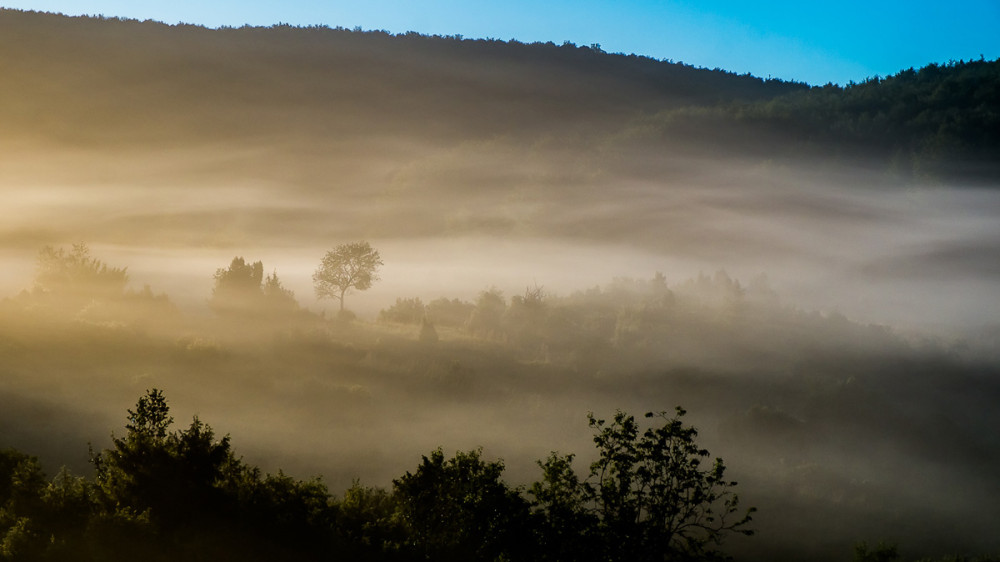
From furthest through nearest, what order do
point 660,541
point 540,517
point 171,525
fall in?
point 171,525
point 540,517
point 660,541

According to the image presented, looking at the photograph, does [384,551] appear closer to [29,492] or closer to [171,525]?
[171,525]

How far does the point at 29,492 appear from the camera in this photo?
66.1 meters

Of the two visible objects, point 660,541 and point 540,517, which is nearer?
point 660,541

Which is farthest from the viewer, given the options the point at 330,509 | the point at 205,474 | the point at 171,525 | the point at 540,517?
the point at 330,509

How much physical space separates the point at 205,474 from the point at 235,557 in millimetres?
10820

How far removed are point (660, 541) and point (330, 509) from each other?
3402cm

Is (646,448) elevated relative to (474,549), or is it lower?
elevated

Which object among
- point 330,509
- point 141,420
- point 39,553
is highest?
point 141,420

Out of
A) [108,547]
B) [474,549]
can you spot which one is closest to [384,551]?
[474,549]

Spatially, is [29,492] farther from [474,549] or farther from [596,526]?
[596,526]

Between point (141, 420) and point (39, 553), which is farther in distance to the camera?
point (141, 420)

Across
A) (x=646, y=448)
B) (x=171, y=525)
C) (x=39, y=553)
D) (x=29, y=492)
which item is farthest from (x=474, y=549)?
(x=29, y=492)

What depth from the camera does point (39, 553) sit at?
2235 inches

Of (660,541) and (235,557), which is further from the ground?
(660,541)
